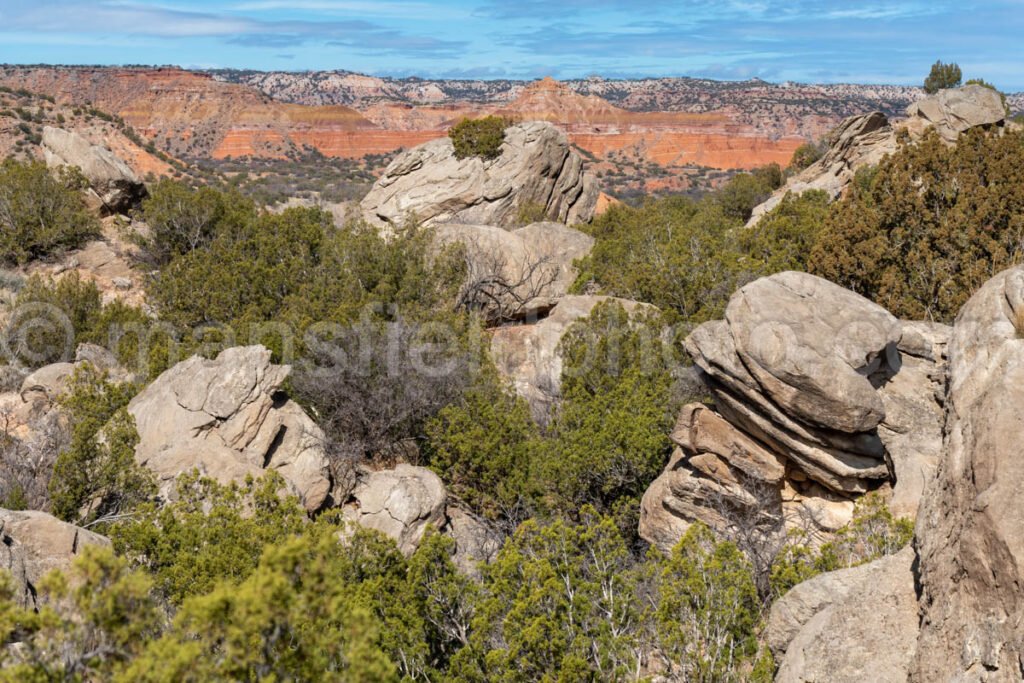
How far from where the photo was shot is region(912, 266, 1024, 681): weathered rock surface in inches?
199

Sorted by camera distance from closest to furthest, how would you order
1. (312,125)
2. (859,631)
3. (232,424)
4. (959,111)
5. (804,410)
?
(859,631), (804,410), (232,424), (959,111), (312,125)

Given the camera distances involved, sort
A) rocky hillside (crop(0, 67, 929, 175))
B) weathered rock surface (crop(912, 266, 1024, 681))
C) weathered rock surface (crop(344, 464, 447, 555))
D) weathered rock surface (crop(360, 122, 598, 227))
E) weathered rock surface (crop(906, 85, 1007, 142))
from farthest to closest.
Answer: rocky hillside (crop(0, 67, 929, 175)) → weathered rock surface (crop(360, 122, 598, 227)) → weathered rock surface (crop(906, 85, 1007, 142)) → weathered rock surface (crop(344, 464, 447, 555)) → weathered rock surface (crop(912, 266, 1024, 681))

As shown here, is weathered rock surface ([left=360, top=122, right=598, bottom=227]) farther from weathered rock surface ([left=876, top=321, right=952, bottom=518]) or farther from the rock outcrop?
weathered rock surface ([left=876, top=321, right=952, bottom=518])

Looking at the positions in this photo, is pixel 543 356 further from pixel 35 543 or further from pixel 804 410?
pixel 35 543

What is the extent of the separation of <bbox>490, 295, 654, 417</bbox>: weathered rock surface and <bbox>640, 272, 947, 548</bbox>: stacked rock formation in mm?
3953

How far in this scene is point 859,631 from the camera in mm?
6422

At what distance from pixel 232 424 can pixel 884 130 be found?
29053 millimetres

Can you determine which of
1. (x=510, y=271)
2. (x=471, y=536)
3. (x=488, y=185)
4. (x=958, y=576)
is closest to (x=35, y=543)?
(x=471, y=536)

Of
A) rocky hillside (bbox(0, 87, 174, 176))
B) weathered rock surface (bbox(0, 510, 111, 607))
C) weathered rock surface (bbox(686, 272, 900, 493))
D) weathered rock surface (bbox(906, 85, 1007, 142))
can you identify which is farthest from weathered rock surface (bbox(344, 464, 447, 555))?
rocky hillside (bbox(0, 87, 174, 176))

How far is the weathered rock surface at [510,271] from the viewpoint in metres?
19.9

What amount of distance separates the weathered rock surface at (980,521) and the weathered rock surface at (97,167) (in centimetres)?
2546

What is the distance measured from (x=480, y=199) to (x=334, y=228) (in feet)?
21.3

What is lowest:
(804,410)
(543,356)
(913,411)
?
(543,356)

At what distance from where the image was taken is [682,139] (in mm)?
107438
